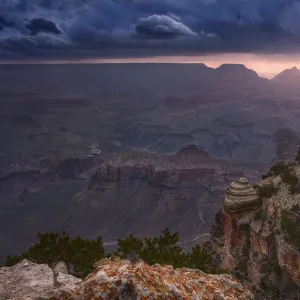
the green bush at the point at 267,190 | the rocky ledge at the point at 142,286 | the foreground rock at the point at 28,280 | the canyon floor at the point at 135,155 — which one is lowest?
the canyon floor at the point at 135,155

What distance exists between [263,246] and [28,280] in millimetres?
11982

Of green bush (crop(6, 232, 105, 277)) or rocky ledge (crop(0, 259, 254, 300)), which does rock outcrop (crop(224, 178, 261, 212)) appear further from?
rocky ledge (crop(0, 259, 254, 300))

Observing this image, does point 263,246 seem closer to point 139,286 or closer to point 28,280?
point 28,280

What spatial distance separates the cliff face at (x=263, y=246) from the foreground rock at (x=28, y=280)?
33.7 ft

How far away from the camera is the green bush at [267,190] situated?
1861 centimetres

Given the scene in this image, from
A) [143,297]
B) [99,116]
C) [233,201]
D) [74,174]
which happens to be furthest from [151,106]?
[143,297]

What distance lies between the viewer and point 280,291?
15453mm

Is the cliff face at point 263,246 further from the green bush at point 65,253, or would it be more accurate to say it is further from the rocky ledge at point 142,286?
the rocky ledge at point 142,286

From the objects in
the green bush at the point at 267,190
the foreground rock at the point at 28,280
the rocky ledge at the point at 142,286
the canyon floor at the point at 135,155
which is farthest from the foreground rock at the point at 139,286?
the canyon floor at the point at 135,155

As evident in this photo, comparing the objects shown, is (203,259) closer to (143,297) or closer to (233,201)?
(233,201)

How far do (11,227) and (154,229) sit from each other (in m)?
28.1

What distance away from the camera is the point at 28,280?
8219mm

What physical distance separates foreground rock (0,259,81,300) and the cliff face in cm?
1028

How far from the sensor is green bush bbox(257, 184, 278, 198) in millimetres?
18609
